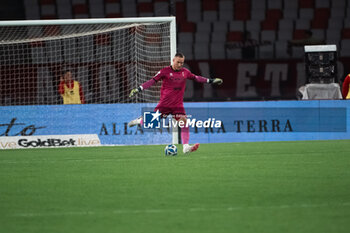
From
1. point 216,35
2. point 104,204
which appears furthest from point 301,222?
point 216,35

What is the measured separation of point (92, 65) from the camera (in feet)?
47.8

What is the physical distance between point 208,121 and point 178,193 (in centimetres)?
688

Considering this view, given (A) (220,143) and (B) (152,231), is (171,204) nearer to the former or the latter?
(B) (152,231)

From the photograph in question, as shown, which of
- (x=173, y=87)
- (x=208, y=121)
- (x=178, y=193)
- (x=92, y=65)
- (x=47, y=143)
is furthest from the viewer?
(x=92, y=65)

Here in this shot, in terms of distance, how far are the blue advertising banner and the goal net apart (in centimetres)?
106

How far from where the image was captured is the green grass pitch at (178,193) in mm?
4207

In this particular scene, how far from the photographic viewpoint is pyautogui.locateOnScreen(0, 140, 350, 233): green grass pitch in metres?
4.21

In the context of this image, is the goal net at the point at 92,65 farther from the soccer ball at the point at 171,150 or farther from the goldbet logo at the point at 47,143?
the soccer ball at the point at 171,150

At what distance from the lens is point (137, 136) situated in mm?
11953

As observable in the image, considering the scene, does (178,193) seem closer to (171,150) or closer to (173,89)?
(171,150)

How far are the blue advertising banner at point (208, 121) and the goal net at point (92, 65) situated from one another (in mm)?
1061

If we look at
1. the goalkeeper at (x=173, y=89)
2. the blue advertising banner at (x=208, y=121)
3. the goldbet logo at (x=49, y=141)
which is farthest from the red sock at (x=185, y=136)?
the goldbet logo at (x=49, y=141)

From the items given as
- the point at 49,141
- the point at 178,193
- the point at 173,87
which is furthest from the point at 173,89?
the point at 178,193

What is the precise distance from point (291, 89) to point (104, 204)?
501 inches
